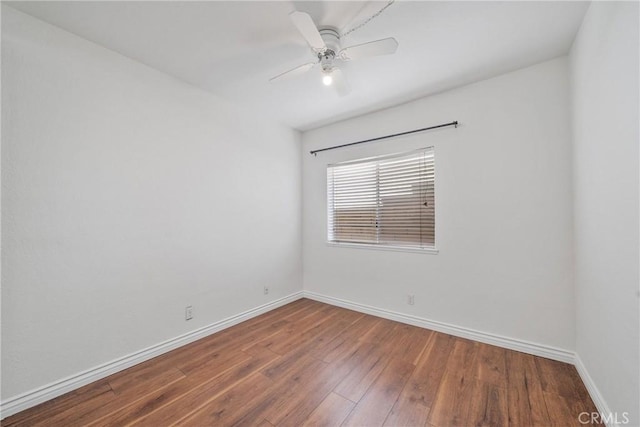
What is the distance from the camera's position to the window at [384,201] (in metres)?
2.76

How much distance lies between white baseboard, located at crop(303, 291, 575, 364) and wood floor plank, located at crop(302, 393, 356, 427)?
1.42 meters

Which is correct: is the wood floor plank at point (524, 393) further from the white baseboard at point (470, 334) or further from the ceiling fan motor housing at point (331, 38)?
the ceiling fan motor housing at point (331, 38)

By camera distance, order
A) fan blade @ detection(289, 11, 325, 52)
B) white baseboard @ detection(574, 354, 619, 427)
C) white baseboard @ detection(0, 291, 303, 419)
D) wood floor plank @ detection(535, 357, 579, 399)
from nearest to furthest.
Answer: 1. fan blade @ detection(289, 11, 325, 52)
2. white baseboard @ detection(574, 354, 619, 427)
3. white baseboard @ detection(0, 291, 303, 419)
4. wood floor plank @ detection(535, 357, 579, 399)

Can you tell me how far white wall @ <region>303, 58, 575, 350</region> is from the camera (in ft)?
6.78

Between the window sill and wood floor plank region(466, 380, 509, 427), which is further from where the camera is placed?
the window sill

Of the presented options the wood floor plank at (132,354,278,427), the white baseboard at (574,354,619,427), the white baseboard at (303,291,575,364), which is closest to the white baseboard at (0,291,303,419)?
Result: the wood floor plank at (132,354,278,427)

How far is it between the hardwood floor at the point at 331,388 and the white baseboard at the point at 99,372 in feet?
0.16

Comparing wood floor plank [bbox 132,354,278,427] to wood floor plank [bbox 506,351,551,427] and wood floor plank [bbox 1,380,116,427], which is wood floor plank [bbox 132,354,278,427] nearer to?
wood floor plank [bbox 1,380,116,427]

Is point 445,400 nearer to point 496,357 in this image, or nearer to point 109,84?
point 496,357

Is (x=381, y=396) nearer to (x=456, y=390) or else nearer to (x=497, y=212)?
(x=456, y=390)

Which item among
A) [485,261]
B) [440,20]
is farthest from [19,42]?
[485,261]

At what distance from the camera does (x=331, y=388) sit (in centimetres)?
176

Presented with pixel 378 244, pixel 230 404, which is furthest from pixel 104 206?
pixel 378 244

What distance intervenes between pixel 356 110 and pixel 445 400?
2.90 meters
